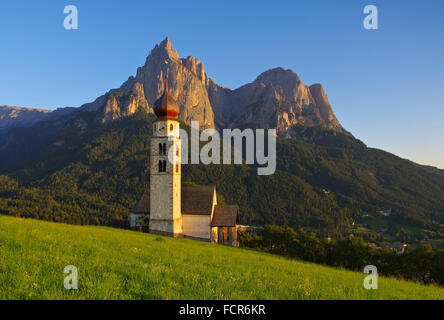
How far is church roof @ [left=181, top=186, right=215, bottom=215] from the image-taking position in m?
52.0

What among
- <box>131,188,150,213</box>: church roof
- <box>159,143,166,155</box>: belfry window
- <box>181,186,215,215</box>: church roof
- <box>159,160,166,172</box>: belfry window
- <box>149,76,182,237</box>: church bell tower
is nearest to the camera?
<box>149,76,182,237</box>: church bell tower

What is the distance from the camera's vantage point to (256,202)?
200 metres

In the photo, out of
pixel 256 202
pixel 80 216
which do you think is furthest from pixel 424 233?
pixel 80 216

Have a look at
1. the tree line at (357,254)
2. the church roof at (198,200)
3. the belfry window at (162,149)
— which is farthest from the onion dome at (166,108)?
the tree line at (357,254)

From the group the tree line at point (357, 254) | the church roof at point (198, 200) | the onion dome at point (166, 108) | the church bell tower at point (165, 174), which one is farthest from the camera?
the church roof at point (198, 200)

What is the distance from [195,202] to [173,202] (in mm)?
5779

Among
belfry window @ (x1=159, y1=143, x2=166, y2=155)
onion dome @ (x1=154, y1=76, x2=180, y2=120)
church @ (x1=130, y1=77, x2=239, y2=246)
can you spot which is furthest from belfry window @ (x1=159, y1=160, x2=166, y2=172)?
onion dome @ (x1=154, y1=76, x2=180, y2=120)

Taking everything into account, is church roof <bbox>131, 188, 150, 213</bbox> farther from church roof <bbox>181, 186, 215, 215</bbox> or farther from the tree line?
the tree line

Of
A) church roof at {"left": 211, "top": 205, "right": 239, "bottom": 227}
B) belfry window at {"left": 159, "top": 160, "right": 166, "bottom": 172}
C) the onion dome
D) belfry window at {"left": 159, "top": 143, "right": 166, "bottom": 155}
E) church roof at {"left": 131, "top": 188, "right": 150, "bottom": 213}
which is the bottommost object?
church roof at {"left": 211, "top": 205, "right": 239, "bottom": 227}

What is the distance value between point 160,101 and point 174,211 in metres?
18.4

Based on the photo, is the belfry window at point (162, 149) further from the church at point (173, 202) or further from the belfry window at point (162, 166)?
the belfry window at point (162, 166)

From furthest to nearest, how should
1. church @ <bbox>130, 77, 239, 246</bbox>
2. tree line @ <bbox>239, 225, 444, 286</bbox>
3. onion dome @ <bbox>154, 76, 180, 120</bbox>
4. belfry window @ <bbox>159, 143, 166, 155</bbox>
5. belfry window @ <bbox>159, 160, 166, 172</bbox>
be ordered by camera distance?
onion dome @ <bbox>154, 76, 180, 120</bbox> < belfry window @ <bbox>159, 143, 166, 155</bbox> < belfry window @ <bbox>159, 160, 166, 172</bbox> < church @ <bbox>130, 77, 239, 246</bbox> < tree line @ <bbox>239, 225, 444, 286</bbox>

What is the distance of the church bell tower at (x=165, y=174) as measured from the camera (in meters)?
48.3
